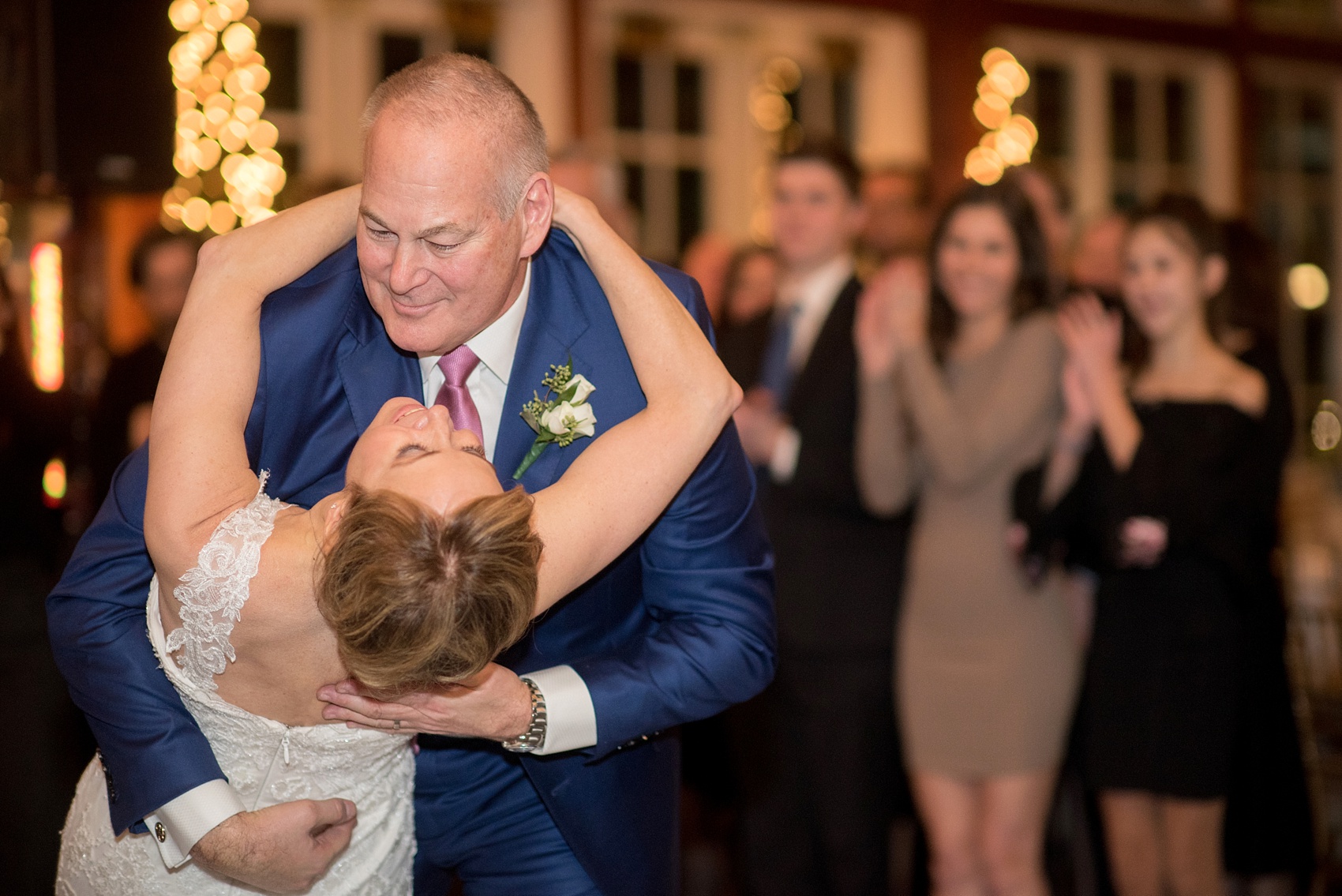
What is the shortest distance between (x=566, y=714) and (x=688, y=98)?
727cm

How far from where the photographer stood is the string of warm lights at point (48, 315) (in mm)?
4332

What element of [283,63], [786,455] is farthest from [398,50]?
[786,455]

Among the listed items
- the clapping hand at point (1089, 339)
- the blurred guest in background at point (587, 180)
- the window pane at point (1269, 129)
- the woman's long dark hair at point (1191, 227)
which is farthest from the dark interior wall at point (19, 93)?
the window pane at point (1269, 129)

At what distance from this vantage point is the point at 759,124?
29.1 feet

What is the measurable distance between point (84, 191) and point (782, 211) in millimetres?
2276

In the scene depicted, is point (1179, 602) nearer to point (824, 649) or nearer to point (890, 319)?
point (824, 649)

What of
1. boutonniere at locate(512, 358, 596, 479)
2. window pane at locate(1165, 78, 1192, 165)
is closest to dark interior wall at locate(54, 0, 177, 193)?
boutonniere at locate(512, 358, 596, 479)

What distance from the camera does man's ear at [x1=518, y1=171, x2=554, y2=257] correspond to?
6.98 feet

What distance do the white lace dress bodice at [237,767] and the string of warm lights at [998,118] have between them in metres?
7.63

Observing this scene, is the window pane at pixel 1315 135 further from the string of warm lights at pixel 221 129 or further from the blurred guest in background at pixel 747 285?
the string of warm lights at pixel 221 129

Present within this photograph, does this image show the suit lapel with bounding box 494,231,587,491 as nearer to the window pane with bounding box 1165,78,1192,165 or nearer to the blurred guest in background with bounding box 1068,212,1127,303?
the blurred guest in background with bounding box 1068,212,1127,303

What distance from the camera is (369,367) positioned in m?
2.15

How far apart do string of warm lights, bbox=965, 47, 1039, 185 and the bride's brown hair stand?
7779 millimetres

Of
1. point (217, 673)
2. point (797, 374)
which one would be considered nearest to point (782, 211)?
point (797, 374)
